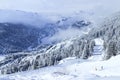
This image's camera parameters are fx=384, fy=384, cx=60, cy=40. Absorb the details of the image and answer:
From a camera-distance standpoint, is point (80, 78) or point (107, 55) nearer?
point (80, 78)

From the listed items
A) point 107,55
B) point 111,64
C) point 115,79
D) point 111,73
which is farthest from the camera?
point 107,55

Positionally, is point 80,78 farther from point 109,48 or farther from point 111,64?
point 109,48

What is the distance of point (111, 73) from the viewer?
3634 centimetres

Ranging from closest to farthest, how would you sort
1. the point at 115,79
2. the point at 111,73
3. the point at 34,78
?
the point at 115,79
the point at 111,73
the point at 34,78

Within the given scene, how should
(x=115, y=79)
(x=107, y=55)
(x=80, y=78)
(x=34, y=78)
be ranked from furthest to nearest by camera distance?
(x=107, y=55)
(x=34, y=78)
(x=80, y=78)
(x=115, y=79)

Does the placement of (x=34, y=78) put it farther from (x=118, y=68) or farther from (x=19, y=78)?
(x=118, y=68)

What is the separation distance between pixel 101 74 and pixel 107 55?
1559 inches

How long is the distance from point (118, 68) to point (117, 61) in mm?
6032

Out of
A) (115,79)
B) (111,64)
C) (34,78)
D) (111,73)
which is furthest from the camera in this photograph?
(111,64)

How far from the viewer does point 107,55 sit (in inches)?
2987

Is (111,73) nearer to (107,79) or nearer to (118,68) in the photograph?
(118,68)

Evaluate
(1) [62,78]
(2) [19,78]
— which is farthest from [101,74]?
(2) [19,78]

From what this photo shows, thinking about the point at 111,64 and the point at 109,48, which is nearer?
the point at 111,64

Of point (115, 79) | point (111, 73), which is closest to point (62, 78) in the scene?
point (111, 73)
